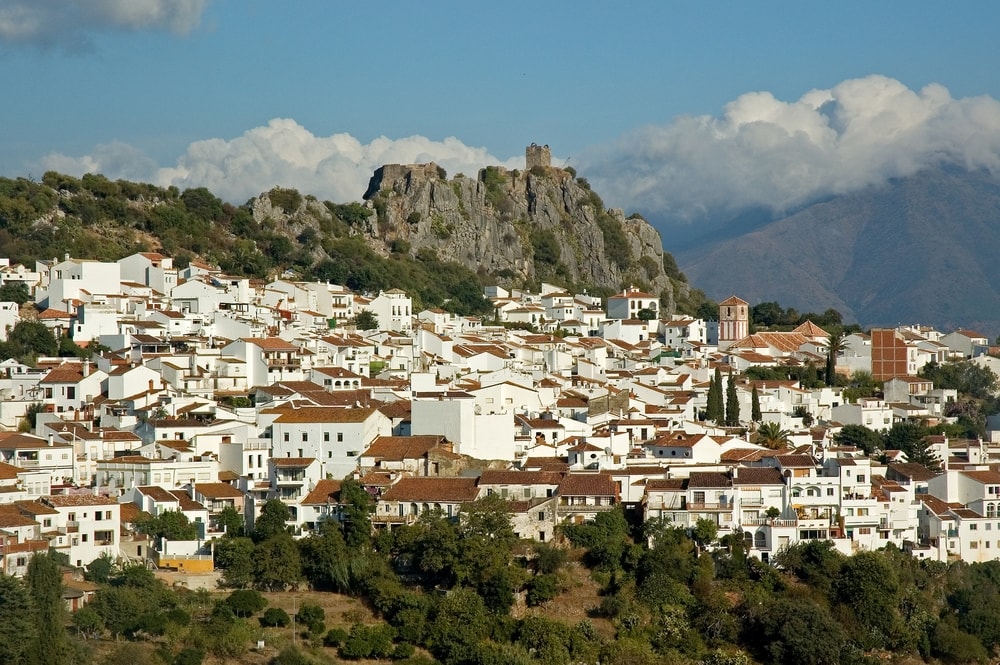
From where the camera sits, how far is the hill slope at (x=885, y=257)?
488 ft

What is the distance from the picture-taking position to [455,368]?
5300 cm

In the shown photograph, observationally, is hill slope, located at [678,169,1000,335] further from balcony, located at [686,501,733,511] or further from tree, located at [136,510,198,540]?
tree, located at [136,510,198,540]

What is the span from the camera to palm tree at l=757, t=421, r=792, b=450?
4209 centimetres

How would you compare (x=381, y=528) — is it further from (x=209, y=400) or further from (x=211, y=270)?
(x=211, y=270)

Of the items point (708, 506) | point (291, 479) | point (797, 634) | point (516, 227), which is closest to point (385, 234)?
point (516, 227)

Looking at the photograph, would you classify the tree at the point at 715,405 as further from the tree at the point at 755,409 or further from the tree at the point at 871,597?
the tree at the point at 871,597

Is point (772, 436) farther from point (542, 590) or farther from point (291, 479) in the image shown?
point (291, 479)

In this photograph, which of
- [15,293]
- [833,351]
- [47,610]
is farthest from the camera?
[833,351]

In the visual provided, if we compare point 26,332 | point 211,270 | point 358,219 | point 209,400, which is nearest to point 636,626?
point 209,400

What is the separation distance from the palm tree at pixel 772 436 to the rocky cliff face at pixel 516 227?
41100 millimetres

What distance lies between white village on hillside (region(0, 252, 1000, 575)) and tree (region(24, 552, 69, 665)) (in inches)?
67.3

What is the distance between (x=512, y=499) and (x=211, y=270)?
32245 millimetres

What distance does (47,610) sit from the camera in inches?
1216

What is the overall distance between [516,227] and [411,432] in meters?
51.4
